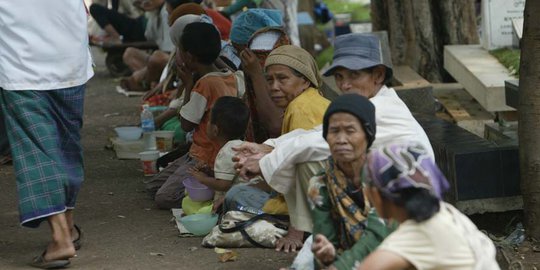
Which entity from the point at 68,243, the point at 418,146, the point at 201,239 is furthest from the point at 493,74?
the point at 418,146

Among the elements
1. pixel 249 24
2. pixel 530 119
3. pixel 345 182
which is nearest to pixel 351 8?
pixel 249 24

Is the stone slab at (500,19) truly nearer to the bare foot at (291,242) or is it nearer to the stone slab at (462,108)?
the stone slab at (462,108)

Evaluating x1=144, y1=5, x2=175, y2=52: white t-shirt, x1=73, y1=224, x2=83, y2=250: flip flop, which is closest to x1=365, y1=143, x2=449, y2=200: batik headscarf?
x1=73, y1=224, x2=83, y2=250: flip flop

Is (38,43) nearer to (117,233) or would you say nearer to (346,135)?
(117,233)

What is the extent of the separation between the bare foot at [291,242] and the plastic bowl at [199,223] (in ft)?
2.04

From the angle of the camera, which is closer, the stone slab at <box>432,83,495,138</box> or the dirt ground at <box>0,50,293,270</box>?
the dirt ground at <box>0,50,293,270</box>

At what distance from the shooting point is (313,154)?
5.84m

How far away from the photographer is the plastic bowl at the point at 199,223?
7.05 metres

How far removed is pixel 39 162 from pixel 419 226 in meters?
2.89

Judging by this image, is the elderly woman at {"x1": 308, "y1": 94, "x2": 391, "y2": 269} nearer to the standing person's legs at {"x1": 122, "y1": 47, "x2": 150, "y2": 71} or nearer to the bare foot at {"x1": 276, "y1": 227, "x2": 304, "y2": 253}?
the bare foot at {"x1": 276, "y1": 227, "x2": 304, "y2": 253}

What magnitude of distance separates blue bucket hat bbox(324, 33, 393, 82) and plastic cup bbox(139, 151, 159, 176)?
3.39 meters

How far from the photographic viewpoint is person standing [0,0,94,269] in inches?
247

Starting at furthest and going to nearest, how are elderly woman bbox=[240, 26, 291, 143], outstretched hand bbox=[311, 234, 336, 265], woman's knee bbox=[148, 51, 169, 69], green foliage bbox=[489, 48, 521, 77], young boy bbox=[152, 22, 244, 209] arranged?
woman's knee bbox=[148, 51, 169, 69]
green foliage bbox=[489, 48, 521, 77]
young boy bbox=[152, 22, 244, 209]
elderly woman bbox=[240, 26, 291, 143]
outstretched hand bbox=[311, 234, 336, 265]

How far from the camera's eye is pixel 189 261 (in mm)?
6516
